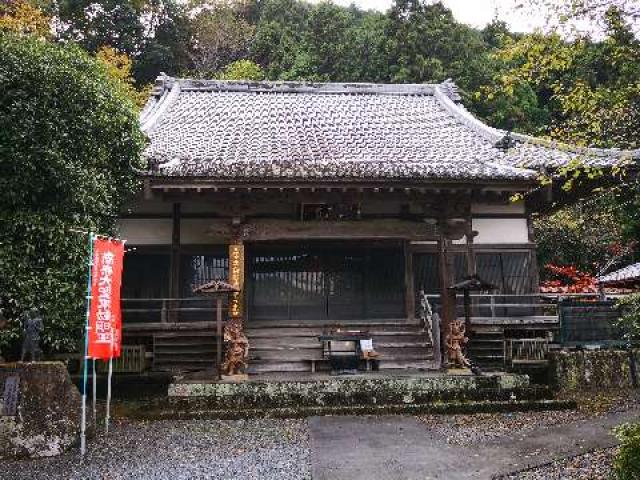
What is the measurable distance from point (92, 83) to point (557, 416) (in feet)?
33.9

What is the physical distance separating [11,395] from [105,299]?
1840 mm

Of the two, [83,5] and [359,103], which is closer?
[359,103]

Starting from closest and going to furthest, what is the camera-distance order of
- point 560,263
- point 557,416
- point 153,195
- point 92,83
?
1. point 557,416
2. point 92,83
3. point 153,195
4. point 560,263

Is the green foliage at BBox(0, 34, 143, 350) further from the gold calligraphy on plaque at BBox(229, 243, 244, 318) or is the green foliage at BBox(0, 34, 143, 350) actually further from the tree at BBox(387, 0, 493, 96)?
the tree at BBox(387, 0, 493, 96)

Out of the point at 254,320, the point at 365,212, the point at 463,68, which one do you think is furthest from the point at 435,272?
the point at 463,68

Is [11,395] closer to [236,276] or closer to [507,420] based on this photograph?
[236,276]

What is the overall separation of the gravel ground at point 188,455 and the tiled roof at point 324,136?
15.8ft

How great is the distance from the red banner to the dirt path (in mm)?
3512

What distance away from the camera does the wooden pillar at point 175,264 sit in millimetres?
12367

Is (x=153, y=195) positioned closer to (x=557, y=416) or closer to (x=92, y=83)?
(x=92, y=83)

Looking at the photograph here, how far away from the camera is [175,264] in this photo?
12680 mm

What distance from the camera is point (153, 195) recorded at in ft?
37.9

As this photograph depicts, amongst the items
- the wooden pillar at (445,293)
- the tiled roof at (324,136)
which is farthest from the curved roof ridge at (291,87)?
the wooden pillar at (445,293)

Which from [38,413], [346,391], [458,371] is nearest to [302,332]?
[346,391]
